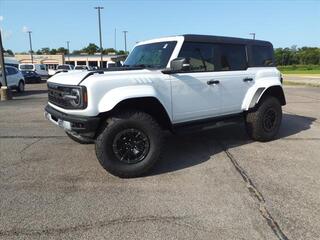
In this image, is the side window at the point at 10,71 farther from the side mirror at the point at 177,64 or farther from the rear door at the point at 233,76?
the side mirror at the point at 177,64

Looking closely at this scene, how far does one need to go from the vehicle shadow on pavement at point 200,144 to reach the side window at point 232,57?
147cm

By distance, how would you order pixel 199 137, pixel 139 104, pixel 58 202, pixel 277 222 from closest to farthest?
1. pixel 277 222
2. pixel 58 202
3. pixel 139 104
4. pixel 199 137

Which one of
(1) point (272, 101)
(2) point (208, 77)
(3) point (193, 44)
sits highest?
(3) point (193, 44)

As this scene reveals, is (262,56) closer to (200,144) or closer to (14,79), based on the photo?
(200,144)

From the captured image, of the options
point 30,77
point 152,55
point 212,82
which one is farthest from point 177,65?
point 30,77

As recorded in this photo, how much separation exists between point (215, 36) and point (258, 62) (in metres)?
1.26

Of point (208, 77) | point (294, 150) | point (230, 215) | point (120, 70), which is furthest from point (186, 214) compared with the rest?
point (294, 150)

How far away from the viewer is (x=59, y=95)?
551cm

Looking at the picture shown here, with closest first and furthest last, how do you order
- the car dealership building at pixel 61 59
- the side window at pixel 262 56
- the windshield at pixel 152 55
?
the windshield at pixel 152 55
the side window at pixel 262 56
the car dealership building at pixel 61 59

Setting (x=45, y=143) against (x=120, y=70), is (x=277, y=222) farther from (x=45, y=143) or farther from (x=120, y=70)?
(x=45, y=143)

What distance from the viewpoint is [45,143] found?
7.21 meters

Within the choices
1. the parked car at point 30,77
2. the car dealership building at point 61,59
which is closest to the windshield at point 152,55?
the parked car at point 30,77

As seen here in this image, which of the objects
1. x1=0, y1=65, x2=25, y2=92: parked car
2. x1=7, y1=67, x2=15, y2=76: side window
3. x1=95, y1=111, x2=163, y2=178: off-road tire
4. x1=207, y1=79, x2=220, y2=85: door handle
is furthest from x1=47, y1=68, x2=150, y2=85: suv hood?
x1=7, y1=67, x2=15, y2=76: side window

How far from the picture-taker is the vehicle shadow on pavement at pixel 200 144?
5.88m
